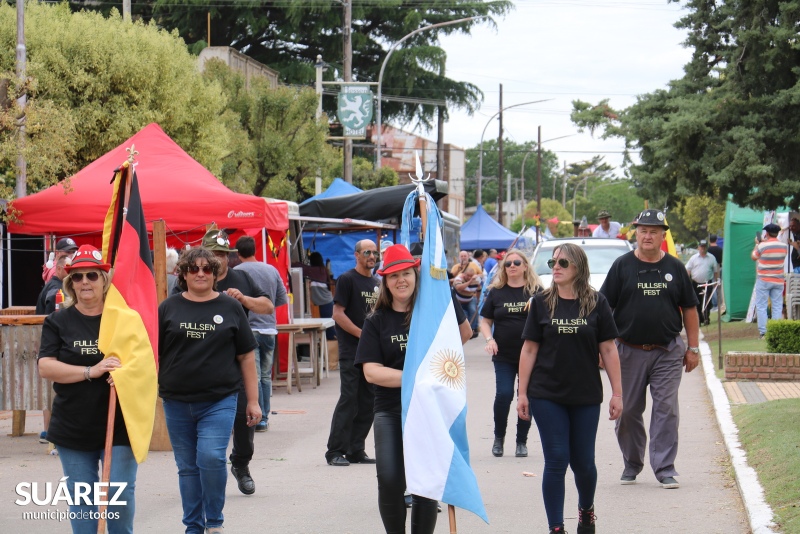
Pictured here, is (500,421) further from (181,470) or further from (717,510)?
(181,470)

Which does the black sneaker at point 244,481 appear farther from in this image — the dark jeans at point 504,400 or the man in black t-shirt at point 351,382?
the dark jeans at point 504,400

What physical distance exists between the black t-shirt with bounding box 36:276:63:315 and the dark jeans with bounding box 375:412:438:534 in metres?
4.90

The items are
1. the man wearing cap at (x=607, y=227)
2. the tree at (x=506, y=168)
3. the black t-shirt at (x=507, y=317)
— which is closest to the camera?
the black t-shirt at (x=507, y=317)

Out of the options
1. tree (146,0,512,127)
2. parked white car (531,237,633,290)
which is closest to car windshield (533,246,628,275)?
parked white car (531,237,633,290)

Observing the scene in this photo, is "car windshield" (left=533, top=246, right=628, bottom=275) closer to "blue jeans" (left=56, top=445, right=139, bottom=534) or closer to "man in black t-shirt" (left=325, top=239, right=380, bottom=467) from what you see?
"man in black t-shirt" (left=325, top=239, right=380, bottom=467)

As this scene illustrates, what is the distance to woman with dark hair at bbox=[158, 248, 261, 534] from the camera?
22.3 feet

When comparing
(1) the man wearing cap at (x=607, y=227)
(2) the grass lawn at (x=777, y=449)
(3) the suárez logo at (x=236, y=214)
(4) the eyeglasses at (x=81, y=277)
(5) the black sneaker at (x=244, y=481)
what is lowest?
(5) the black sneaker at (x=244, y=481)

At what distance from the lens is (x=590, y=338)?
23.3ft

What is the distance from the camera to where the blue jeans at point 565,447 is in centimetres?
680

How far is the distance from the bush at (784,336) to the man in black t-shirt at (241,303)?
8316 mm

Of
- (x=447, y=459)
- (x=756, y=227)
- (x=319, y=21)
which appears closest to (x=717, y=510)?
(x=447, y=459)

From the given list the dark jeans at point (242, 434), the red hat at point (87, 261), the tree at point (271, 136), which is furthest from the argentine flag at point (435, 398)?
the tree at point (271, 136)

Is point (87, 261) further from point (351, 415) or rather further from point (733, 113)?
point (733, 113)

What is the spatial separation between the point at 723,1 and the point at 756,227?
6.93m
